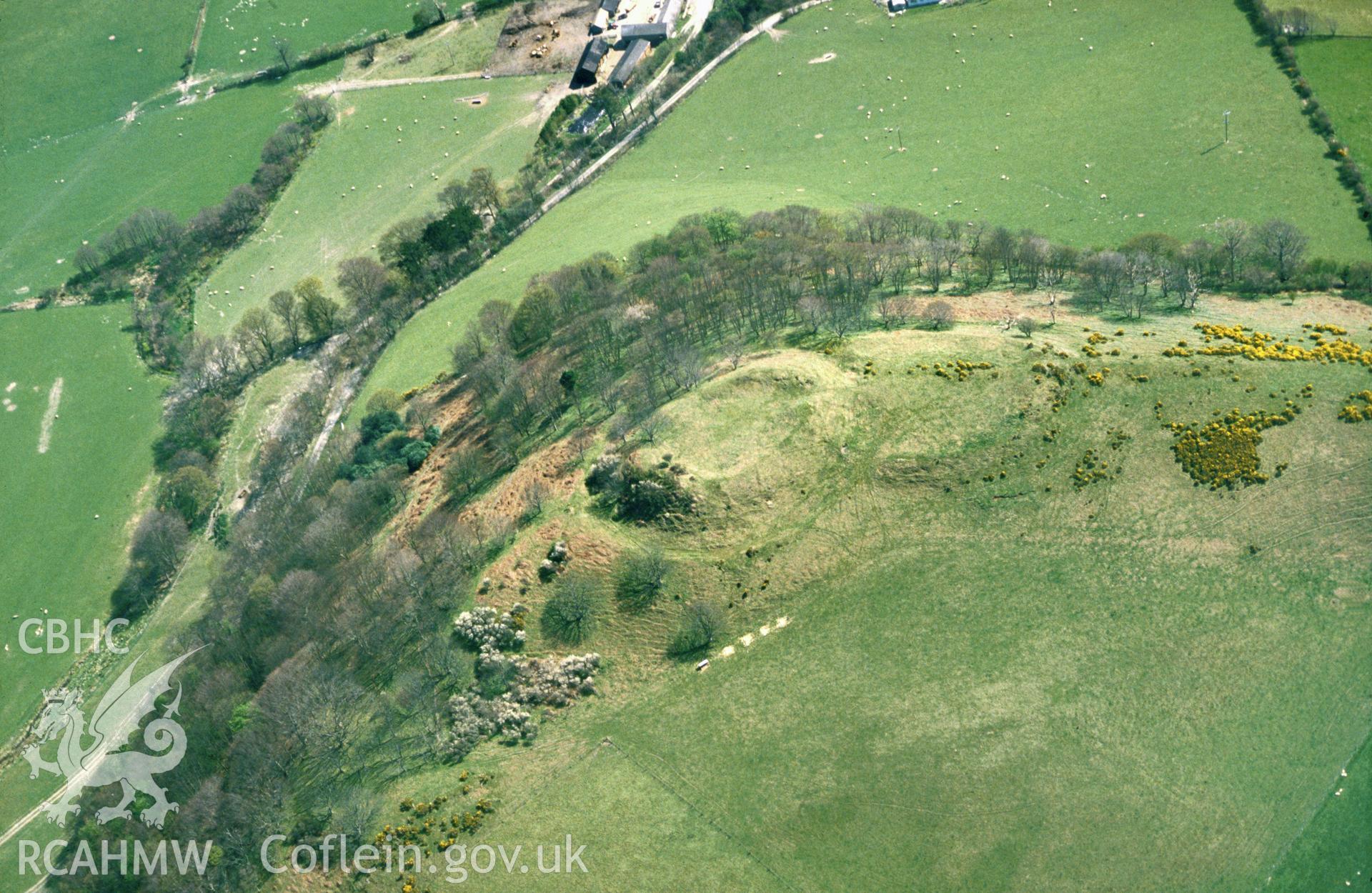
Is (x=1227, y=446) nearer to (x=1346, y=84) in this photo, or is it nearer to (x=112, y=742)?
(x=1346, y=84)

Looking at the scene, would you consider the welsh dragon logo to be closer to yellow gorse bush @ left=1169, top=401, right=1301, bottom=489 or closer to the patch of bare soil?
the patch of bare soil

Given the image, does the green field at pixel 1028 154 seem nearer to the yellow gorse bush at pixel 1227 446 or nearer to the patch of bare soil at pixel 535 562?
the yellow gorse bush at pixel 1227 446

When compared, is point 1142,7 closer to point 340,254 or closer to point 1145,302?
point 1145,302

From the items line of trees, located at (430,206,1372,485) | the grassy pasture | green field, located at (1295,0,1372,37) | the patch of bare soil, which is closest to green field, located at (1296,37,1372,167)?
green field, located at (1295,0,1372,37)

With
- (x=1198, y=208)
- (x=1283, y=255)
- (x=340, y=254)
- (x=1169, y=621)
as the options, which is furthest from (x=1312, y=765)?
(x=340, y=254)

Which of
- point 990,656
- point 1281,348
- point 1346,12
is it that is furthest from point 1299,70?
point 990,656
